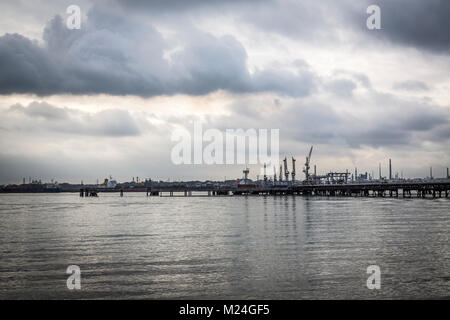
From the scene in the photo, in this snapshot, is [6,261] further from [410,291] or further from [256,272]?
[410,291]

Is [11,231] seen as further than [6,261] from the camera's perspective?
Yes

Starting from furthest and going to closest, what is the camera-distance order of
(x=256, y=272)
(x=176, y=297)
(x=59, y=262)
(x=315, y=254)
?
(x=315, y=254)
(x=59, y=262)
(x=256, y=272)
(x=176, y=297)

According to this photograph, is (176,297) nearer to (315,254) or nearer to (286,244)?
(315,254)

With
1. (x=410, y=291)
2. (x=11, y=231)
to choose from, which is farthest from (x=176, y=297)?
(x=11, y=231)

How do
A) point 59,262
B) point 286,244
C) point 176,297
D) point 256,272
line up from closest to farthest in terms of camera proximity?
point 176,297, point 256,272, point 59,262, point 286,244

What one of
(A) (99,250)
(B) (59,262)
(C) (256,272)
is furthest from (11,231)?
(C) (256,272)

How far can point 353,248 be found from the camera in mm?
32188

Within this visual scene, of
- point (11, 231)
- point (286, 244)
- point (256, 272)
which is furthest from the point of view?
point (11, 231)

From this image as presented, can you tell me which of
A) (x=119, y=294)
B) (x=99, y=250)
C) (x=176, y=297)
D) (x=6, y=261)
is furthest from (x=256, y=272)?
(x=6, y=261)

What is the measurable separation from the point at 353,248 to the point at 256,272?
11750 mm

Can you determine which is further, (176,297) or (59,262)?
(59,262)
